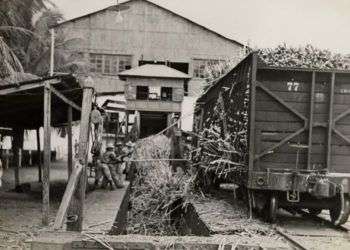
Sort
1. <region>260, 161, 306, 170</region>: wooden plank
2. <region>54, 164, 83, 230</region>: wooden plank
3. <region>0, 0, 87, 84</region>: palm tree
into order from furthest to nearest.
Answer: <region>0, 0, 87, 84</region>: palm tree < <region>260, 161, 306, 170</region>: wooden plank < <region>54, 164, 83, 230</region>: wooden plank

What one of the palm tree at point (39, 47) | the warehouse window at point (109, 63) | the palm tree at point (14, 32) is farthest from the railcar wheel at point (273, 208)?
the warehouse window at point (109, 63)

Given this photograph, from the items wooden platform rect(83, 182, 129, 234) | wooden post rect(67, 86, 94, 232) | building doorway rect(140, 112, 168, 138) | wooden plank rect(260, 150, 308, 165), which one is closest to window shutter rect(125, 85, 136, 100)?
building doorway rect(140, 112, 168, 138)

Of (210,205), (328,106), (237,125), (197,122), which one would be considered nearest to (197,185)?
(197,122)

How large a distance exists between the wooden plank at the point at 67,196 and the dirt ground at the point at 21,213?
74 centimetres

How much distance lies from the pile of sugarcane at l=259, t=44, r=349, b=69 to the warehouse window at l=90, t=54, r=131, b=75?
29.3 m

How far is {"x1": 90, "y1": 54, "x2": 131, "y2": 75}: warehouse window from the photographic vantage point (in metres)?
38.2

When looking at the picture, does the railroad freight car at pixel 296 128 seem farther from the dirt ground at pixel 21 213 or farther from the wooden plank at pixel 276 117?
the dirt ground at pixel 21 213

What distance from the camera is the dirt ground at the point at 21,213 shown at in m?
8.49

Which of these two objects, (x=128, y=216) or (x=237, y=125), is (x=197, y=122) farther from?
(x=237, y=125)

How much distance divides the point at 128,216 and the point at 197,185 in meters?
2.23

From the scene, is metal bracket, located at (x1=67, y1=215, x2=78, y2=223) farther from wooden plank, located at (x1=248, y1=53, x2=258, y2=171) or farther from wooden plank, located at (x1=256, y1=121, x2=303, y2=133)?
wooden plank, located at (x1=256, y1=121, x2=303, y2=133)

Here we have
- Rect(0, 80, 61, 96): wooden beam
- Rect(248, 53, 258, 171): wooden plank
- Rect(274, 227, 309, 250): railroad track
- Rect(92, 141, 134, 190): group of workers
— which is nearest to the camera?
Rect(274, 227, 309, 250): railroad track

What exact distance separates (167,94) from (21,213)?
24.3 meters

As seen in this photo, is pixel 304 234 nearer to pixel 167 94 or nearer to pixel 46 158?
pixel 46 158
